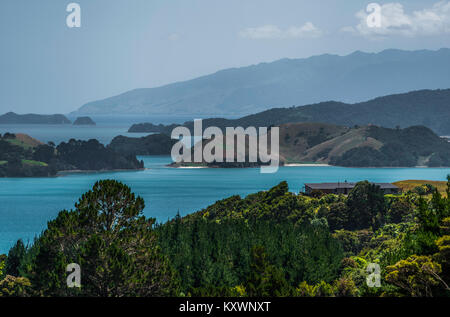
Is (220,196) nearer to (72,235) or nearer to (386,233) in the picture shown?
(386,233)

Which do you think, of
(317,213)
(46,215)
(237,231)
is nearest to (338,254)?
(237,231)

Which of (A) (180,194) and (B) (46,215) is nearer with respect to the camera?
(B) (46,215)

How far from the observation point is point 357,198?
3273 inches

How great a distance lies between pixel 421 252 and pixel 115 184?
55.3 feet

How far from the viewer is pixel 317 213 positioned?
8775cm

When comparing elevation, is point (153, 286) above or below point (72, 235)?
below

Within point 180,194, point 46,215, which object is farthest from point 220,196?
point 46,215

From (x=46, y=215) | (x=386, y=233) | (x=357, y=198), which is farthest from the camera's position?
(x=46, y=215)
